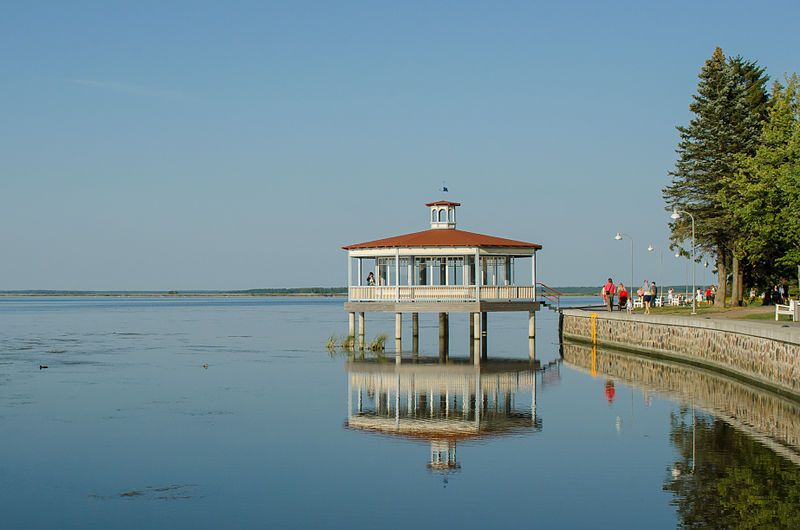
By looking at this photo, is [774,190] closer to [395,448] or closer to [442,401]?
[442,401]

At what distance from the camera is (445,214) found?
5278 centimetres

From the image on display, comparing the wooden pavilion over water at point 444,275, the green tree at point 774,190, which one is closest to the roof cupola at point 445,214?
the wooden pavilion over water at point 444,275

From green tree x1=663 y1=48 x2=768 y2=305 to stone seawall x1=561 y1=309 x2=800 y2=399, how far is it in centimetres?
1011

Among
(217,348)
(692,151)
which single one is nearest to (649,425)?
(217,348)

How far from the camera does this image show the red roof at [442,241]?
47250 millimetres

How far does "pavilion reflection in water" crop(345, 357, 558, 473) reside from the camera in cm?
2475

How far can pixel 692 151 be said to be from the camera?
61875 millimetres

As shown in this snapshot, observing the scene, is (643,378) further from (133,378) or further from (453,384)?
(133,378)

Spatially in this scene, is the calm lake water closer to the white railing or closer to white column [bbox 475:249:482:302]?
white column [bbox 475:249:482:302]

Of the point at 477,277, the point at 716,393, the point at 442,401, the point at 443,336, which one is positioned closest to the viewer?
the point at 716,393

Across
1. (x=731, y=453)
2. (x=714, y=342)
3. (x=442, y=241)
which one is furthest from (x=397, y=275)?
(x=731, y=453)

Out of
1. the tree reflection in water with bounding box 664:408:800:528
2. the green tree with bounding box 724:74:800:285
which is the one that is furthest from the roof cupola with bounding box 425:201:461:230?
the tree reflection in water with bounding box 664:408:800:528

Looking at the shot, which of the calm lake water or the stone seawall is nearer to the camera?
the calm lake water

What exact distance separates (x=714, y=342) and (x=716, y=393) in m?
6.45
